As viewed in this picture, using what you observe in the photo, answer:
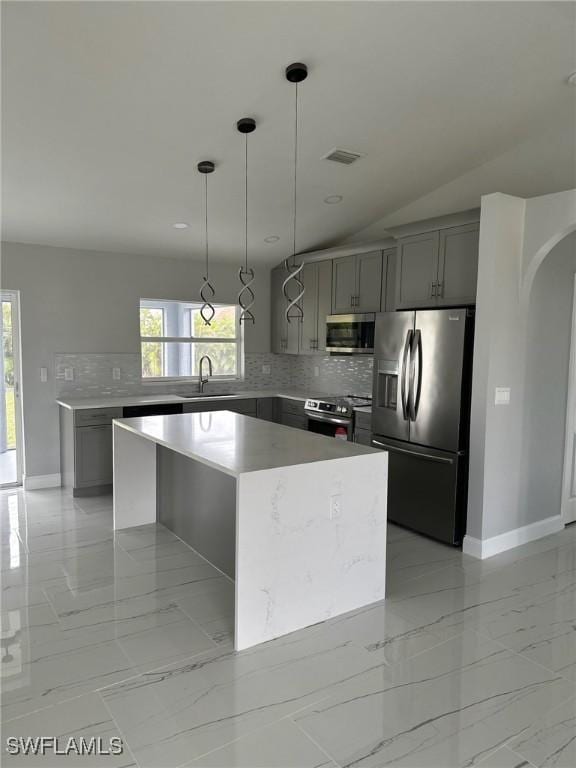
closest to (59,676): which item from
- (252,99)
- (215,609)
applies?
(215,609)

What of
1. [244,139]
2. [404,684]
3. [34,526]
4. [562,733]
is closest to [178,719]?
[404,684]

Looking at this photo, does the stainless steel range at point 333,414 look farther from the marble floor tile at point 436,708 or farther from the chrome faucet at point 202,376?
the marble floor tile at point 436,708

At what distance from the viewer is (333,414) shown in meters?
5.08

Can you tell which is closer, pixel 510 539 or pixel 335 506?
pixel 335 506

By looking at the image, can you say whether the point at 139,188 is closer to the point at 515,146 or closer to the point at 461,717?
the point at 515,146

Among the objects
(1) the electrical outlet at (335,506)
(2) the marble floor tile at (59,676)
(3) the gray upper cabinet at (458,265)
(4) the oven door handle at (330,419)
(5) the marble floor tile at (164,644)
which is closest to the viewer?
(2) the marble floor tile at (59,676)

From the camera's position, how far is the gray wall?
12.8 feet

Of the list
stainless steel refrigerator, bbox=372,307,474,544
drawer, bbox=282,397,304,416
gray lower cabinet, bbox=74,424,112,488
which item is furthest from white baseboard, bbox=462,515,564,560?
gray lower cabinet, bbox=74,424,112,488

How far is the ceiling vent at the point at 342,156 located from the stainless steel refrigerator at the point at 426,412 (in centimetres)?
122

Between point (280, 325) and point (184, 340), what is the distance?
115cm

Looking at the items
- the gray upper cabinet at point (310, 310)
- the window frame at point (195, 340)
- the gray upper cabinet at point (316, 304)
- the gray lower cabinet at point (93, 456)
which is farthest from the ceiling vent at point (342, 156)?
the gray lower cabinet at point (93, 456)

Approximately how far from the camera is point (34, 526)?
4.22m

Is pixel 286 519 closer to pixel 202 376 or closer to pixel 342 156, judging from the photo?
pixel 342 156

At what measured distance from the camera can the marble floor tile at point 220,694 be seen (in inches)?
78.3
